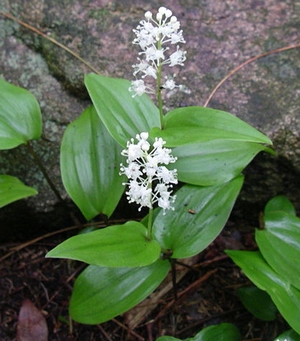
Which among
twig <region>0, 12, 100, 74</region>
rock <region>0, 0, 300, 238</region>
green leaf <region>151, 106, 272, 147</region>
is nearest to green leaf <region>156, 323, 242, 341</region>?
rock <region>0, 0, 300, 238</region>

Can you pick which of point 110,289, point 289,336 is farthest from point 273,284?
point 110,289

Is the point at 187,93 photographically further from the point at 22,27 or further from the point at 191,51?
the point at 22,27

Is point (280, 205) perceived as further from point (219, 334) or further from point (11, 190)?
point (11, 190)

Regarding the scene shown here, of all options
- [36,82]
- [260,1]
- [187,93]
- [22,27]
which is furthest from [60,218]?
[260,1]

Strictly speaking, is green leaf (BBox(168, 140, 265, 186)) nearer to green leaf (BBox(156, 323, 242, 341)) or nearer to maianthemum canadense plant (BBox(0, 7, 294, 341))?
maianthemum canadense plant (BBox(0, 7, 294, 341))

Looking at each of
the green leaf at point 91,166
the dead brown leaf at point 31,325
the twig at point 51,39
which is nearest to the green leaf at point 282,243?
the green leaf at point 91,166

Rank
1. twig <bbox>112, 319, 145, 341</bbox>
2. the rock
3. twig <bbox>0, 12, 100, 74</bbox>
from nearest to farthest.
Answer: twig <bbox>112, 319, 145, 341</bbox> → the rock → twig <bbox>0, 12, 100, 74</bbox>
